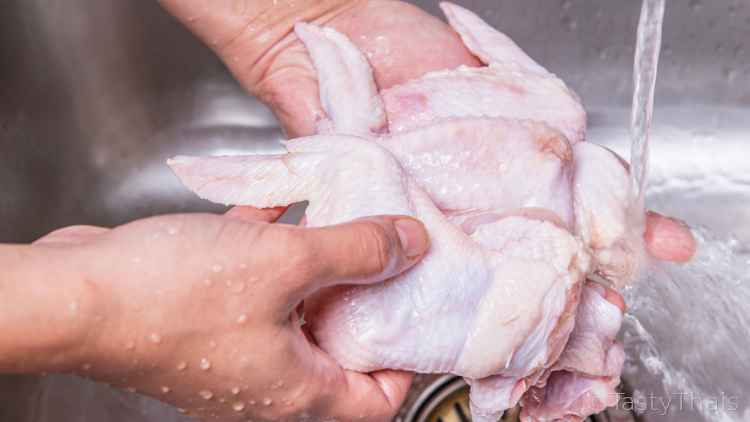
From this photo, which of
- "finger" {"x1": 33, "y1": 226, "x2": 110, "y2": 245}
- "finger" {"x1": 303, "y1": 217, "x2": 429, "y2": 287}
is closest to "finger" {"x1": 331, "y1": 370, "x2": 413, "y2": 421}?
"finger" {"x1": 303, "y1": 217, "x2": 429, "y2": 287}

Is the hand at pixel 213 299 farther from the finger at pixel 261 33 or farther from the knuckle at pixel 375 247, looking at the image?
the finger at pixel 261 33

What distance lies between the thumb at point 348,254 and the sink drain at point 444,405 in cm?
48

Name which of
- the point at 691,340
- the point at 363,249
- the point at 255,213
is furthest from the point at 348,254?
the point at 691,340

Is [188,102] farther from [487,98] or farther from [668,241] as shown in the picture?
[668,241]

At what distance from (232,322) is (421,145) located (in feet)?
1.04

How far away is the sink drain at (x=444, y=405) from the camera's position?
1131 millimetres

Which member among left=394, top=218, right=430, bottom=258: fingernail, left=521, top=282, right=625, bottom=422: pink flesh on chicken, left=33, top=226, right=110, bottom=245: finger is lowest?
left=521, top=282, right=625, bottom=422: pink flesh on chicken

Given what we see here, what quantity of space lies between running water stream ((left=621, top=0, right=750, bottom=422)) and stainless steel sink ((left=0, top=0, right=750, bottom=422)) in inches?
8.9

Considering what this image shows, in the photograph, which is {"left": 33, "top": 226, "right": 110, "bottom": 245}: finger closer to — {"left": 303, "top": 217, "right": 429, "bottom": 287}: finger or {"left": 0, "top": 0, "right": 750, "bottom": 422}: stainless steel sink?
{"left": 303, "top": 217, "right": 429, "bottom": 287}: finger

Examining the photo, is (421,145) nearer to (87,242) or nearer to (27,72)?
(87,242)

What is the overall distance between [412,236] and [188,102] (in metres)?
0.83

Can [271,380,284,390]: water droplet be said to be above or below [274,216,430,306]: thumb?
below

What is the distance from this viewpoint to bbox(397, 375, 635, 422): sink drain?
113 centimetres

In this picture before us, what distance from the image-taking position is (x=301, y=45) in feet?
3.55
